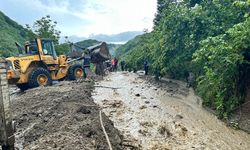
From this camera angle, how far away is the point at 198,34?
52.6ft

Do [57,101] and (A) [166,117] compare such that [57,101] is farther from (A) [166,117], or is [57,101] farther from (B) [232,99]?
(B) [232,99]

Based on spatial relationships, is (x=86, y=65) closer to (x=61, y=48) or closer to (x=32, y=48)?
(x=32, y=48)

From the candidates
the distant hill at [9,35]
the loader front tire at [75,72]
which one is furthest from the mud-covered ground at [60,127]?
the distant hill at [9,35]

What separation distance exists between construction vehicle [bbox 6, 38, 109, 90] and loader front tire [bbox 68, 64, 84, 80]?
0.54 feet

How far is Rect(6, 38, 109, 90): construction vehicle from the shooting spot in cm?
1822

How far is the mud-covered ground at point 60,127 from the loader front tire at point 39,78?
5307 mm

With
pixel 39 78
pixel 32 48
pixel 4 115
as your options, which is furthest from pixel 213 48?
pixel 32 48

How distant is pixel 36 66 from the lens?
19.6 m

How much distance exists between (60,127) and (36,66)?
1181cm

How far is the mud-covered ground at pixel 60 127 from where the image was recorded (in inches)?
283

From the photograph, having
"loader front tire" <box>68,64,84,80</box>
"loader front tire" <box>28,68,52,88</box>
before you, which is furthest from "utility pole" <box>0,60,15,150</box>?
"loader front tire" <box>68,64,84,80</box>

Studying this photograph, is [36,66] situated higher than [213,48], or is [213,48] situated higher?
[213,48]

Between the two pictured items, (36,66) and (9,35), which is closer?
(36,66)

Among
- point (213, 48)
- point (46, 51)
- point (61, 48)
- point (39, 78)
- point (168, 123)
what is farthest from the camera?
point (61, 48)
